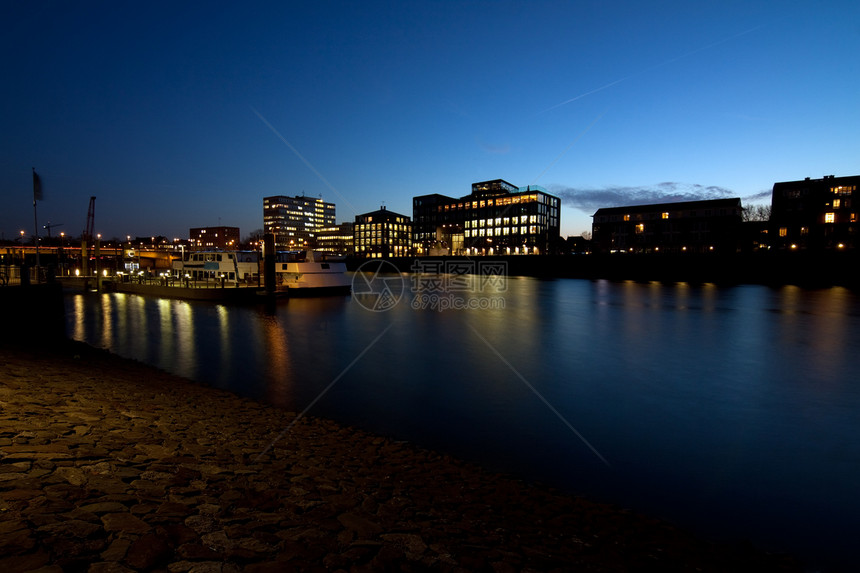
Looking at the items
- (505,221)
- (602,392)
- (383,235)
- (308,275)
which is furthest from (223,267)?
(383,235)

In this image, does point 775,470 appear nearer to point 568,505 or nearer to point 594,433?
point 594,433

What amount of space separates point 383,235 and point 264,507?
175 meters

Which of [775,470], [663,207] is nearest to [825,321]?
[775,470]

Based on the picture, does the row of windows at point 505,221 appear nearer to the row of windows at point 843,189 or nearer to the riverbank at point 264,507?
the row of windows at point 843,189

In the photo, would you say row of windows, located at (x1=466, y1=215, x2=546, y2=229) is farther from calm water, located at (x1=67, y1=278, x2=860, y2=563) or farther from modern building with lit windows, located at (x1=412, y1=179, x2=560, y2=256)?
calm water, located at (x1=67, y1=278, x2=860, y2=563)

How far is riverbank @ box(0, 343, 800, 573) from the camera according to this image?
383cm

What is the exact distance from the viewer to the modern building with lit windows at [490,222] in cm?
14025

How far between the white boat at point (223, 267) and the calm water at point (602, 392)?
488 inches

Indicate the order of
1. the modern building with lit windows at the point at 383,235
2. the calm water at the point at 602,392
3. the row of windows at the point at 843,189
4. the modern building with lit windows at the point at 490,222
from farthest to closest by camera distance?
the modern building with lit windows at the point at 383,235
the modern building with lit windows at the point at 490,222
the row of windows at the point at 843,189
the calm water at the point at 602,392

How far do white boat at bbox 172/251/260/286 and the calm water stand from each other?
12.4 meters

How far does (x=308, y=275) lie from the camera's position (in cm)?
4784

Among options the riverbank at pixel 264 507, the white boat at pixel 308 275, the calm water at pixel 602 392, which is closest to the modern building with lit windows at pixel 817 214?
the calm water at pixel 602 392

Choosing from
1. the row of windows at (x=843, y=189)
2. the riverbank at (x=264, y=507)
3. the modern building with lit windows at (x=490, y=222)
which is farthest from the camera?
Result: the modern building with lit windows at (x=490, y=222)

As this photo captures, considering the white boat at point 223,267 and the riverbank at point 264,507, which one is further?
the white boat at point 223,267
